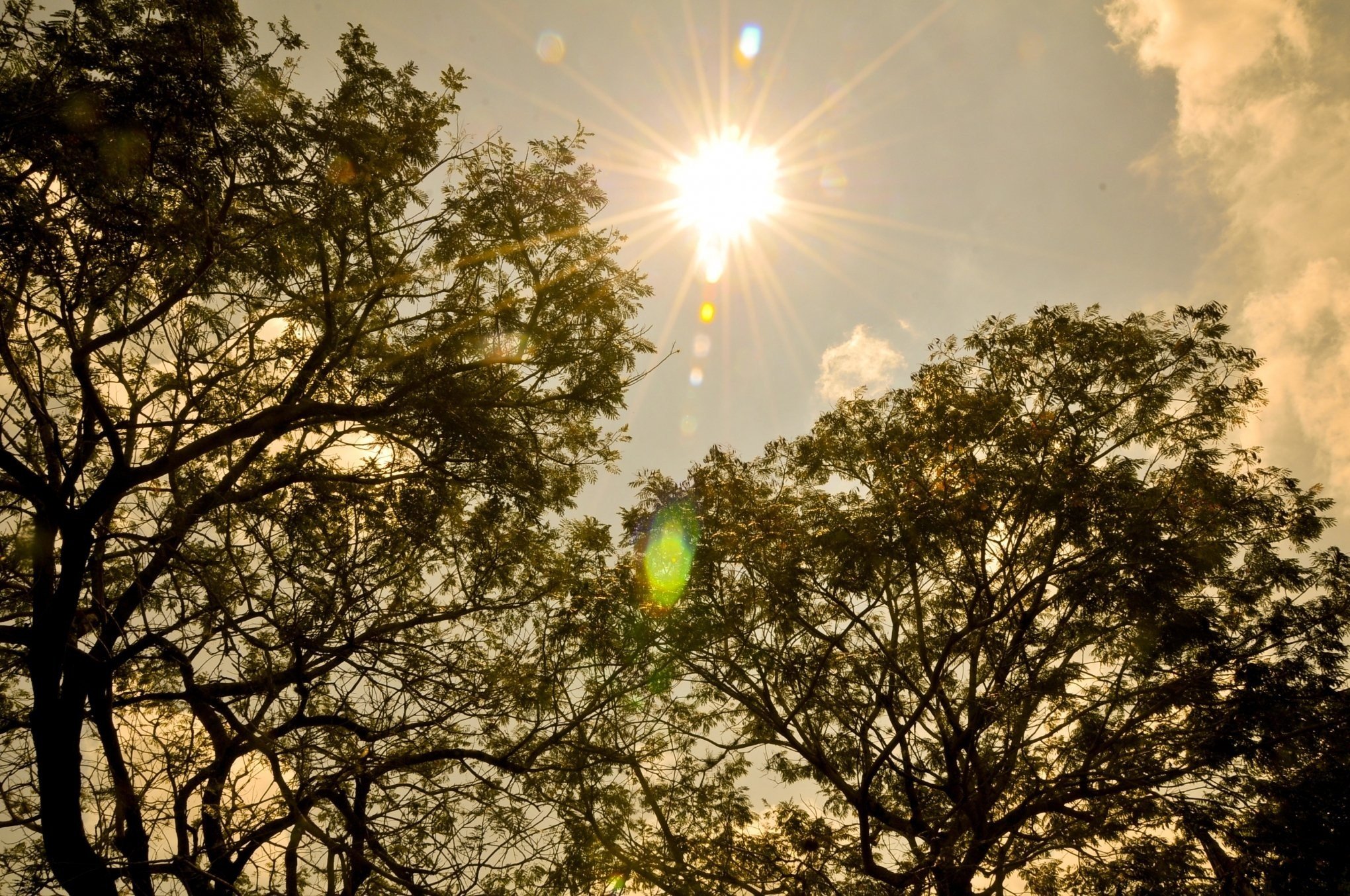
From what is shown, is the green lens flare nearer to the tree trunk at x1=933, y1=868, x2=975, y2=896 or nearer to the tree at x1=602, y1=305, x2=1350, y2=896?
the tree at x1=602, y1=305, x2=1350, y2=896

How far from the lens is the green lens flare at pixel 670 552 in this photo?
8352mm

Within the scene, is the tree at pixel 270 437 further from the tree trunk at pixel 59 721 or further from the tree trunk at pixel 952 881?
the tree trunk at pixel 952 881

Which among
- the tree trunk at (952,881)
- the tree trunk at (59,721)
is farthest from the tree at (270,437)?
the tree trunk at (952,881)

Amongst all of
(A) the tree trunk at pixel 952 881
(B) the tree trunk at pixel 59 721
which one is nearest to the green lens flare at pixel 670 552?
(A) the tree trunk at pixel 952 881

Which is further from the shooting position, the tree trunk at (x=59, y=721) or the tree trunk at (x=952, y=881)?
the tree trunk at (x=952, y=881)

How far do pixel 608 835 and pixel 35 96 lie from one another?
8416 millimetres

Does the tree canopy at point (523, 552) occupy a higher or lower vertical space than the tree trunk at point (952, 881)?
higher

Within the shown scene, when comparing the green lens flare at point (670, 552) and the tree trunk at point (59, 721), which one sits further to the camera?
the green lens flare at point (670, 552)

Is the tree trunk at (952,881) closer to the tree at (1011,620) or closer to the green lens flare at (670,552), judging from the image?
the tree at (1011,620)

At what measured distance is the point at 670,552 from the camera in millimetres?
8789

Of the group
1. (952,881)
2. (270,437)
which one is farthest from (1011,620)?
(270,437)

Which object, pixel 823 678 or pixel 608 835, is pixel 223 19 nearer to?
pixel 608 835

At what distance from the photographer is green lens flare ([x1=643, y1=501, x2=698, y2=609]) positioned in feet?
27.4

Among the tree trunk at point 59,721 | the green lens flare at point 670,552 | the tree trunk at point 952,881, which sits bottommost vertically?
the tree trunk at point 952,881
